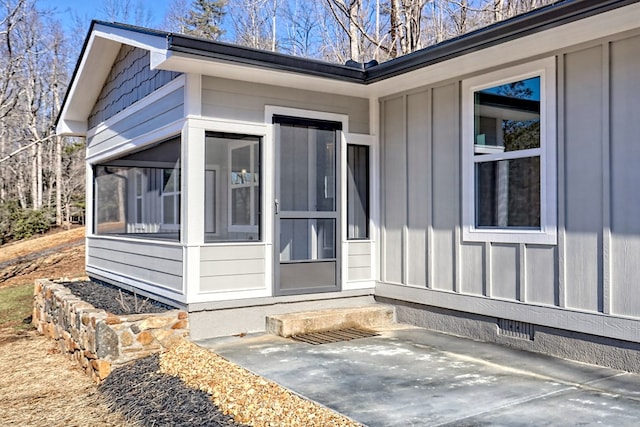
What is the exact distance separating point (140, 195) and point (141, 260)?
6.15m

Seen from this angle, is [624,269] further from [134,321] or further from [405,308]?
[134,321]

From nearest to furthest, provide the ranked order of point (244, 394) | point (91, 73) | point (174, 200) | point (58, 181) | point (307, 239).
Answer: point (244, 394)
point (307, 239)
point (91, 73)
point (174, 200)
point (58, 181)

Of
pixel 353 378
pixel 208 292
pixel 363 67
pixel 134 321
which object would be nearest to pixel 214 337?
pixel 208 292

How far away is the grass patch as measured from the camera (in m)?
8.10

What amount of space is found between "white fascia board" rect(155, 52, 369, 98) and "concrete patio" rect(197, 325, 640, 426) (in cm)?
251

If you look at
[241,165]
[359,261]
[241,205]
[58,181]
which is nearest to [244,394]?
[359,261]

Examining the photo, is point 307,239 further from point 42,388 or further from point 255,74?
point 42,388

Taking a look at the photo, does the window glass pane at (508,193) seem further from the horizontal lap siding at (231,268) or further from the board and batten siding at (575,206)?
the horizontal lap siding at (231,268)

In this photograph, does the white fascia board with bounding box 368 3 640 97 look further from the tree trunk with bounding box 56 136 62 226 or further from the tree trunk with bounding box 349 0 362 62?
the tree trunk with bounding box 56 136 62 226

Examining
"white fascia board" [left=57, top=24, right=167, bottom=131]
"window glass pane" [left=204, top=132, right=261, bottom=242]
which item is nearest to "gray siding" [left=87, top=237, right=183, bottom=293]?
"window glass pane" [left=204, top=132, right=261, bottom=242]

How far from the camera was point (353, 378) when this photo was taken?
392cm

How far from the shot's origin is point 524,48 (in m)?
4.43

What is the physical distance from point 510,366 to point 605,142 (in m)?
1.84

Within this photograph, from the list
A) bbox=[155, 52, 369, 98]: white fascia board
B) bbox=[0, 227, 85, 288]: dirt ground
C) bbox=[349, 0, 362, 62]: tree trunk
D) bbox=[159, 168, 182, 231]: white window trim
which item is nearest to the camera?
bbox=[155, 52, 369, 98]: white fascia board
